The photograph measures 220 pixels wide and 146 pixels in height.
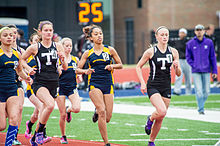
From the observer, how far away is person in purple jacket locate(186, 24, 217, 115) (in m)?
13.2

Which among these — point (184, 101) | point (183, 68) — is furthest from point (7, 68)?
point (183, 68)

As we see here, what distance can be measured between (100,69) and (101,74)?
0.09 metres

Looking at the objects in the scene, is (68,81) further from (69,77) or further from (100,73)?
(100,73)

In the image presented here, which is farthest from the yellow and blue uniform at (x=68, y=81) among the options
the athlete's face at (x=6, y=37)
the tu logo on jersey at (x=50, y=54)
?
the athlete's face at (x=6, y=37)

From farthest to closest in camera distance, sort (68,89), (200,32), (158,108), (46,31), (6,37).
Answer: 1. (200,32)
2. (68,89)
3. (46,31)
4. (158,108)
5. (6,37)

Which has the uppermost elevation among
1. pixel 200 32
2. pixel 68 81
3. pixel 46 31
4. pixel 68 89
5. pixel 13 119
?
pixel 46 31

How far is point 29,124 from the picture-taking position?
985 centimetres

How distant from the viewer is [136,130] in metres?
10.8

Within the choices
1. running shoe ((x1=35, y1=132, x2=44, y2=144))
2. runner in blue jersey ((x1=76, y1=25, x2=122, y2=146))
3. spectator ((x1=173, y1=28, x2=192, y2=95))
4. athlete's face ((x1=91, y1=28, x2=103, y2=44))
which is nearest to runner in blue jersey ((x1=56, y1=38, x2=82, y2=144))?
running shoe ((x1=35, y1=132, x2=44, y2=144))

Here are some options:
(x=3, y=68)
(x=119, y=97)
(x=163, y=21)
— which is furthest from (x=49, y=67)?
(x=163, y=21)

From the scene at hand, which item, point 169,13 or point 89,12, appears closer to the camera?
point 89,12

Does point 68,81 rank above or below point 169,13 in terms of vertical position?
below

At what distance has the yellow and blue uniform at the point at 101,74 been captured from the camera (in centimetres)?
862

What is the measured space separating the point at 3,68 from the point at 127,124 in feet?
15.2
